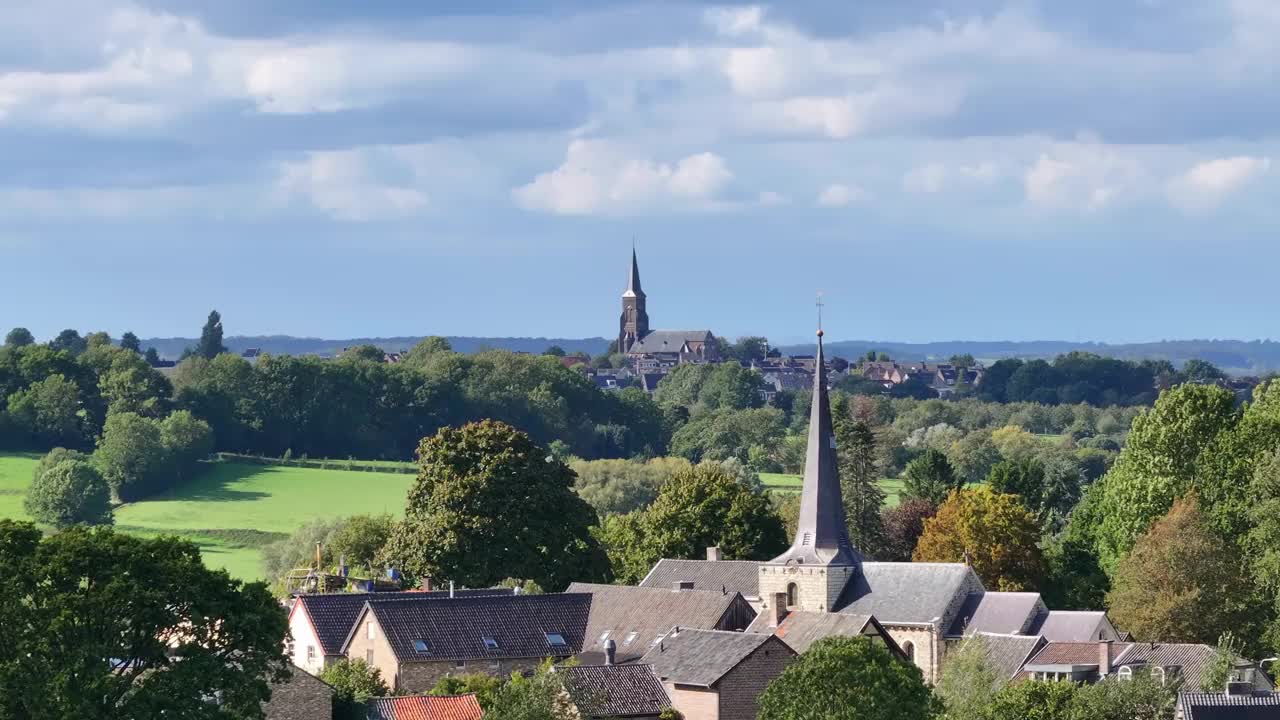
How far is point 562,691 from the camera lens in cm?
5384

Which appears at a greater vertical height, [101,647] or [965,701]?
[101,647]

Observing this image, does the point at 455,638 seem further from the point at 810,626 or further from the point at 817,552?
the point at 817,552

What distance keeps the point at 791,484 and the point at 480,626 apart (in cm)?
7816

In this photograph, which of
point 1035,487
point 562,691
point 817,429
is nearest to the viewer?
point 562,691

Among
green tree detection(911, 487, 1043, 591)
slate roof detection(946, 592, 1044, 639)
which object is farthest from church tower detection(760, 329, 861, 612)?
green tree detection(911, 487, 1043, 591)

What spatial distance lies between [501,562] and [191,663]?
3711 cm

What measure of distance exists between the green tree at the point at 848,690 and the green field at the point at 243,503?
57479 mm

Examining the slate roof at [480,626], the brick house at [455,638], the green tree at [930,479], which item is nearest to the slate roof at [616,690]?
the brick house at [455,638]

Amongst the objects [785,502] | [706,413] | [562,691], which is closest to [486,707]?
[562,691]

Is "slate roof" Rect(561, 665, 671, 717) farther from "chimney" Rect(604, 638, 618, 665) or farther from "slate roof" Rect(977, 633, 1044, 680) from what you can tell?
"slate roof" Rect(977, 633, 1044, 680)

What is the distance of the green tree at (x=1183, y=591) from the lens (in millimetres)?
69438

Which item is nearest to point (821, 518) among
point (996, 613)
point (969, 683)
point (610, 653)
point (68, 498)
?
point (996, 613)

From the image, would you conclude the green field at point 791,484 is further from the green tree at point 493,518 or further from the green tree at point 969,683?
the green tree at point 969,683

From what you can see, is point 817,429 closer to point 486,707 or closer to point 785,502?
point 486,707
